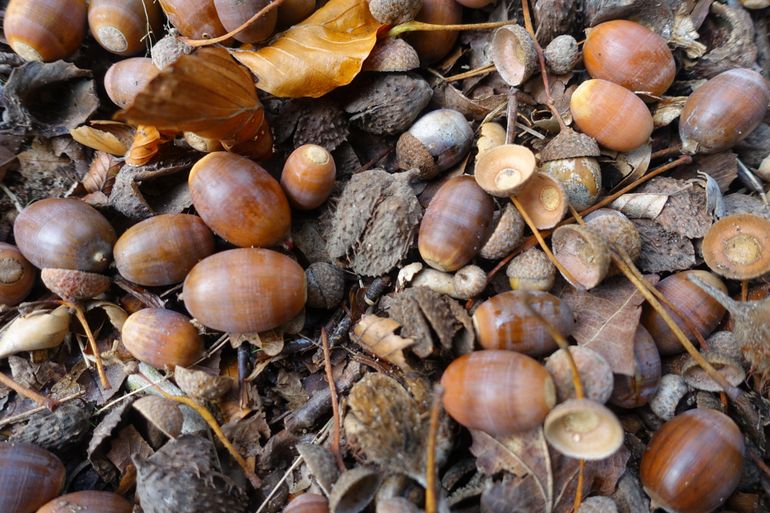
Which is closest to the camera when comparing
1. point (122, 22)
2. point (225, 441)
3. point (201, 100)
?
point (201, 100)

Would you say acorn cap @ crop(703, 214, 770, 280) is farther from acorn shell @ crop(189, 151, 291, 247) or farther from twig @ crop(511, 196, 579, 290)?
acorn shell @ crop(189, 151, 291, 247)

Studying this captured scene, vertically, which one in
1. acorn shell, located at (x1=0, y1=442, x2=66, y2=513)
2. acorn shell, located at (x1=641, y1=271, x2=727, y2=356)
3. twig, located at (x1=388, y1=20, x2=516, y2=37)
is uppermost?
twig, located at (x1=388, y1=20, x2=516, y2=37)

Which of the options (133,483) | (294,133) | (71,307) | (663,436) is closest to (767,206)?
(663,436)

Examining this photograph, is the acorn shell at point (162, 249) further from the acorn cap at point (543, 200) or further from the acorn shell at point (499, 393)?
the acorn cap at point (543, 200)

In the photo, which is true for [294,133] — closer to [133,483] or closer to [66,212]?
[66,212]

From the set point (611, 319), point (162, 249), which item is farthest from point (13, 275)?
point (611, 319)

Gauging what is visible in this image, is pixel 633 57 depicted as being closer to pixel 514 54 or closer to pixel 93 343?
pixel 514 54

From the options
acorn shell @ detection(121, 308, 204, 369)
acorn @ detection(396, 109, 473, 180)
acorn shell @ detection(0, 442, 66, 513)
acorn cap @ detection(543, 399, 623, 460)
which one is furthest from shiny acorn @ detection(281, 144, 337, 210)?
acorn shell @ detection(0, 442, 66, 513)
